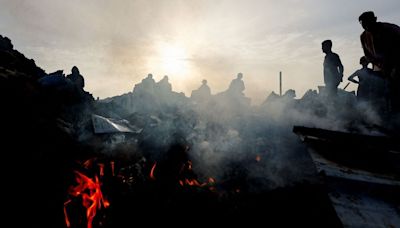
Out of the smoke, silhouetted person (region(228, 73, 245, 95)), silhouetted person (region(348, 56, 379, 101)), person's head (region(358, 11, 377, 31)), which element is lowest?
the smoke

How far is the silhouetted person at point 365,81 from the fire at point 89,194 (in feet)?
26.9

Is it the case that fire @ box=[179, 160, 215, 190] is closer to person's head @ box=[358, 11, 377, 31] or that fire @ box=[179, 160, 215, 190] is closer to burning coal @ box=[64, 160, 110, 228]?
burning coal @ box=[64, 160, 110, 228]

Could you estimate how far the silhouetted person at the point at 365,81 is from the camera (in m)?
7.75

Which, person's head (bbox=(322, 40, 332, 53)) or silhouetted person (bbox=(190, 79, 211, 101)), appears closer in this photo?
person's head (bbox=(322, 40, 332, 53))

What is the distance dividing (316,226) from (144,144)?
13.5ft

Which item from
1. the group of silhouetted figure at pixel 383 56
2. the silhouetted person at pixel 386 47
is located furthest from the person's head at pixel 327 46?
the silhouetted person at pixel 386 47

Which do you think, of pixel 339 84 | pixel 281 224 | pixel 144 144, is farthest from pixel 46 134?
pixel 339 84

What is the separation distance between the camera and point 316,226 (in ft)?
14.7

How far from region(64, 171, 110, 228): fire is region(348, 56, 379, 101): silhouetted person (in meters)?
8.21

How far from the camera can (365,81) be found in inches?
318

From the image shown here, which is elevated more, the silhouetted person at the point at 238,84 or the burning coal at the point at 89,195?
the silhouetted person at the point at 238,84

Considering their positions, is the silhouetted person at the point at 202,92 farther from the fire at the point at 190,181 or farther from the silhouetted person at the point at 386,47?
the silhouetted person at the point at 386,47

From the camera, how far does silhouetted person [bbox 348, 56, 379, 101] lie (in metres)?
7.75

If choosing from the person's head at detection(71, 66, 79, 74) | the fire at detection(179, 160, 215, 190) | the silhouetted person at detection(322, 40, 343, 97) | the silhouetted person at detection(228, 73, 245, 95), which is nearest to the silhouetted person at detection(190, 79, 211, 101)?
the silhouetted person at detection(228, 73, 245, 95)
